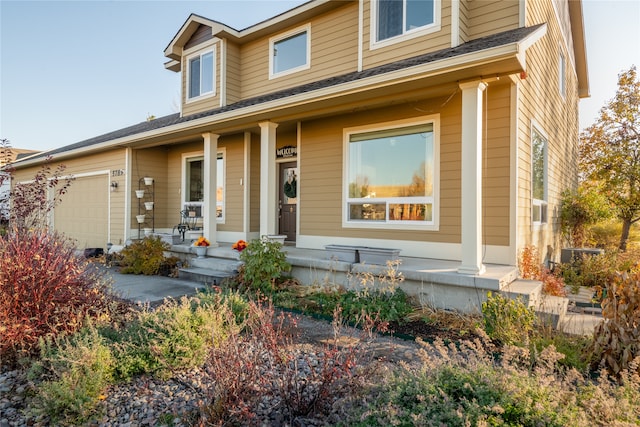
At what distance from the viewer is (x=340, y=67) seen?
25.0ft

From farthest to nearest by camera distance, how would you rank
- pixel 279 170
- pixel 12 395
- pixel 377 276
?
pixel 279 170 < pixel 377 276 < pixel 12 395

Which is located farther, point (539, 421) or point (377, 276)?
point (377, 276)

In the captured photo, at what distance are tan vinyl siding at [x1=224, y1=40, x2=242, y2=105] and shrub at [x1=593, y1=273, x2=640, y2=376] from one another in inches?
349

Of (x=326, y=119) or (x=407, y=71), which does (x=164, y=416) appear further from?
(x=326, y=119)

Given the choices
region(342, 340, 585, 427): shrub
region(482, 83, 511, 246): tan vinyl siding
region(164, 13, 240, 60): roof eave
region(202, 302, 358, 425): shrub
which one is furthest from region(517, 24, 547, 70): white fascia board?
region(164, 13, 240, 60): roof eave

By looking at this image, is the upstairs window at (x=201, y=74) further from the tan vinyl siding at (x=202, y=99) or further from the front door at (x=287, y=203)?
the front door at (x=287, y=203)

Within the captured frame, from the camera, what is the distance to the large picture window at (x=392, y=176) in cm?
643

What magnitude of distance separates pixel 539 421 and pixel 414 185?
510 cm

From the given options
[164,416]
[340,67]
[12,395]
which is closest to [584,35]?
[340,67]

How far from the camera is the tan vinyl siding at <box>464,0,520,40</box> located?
18.8ft

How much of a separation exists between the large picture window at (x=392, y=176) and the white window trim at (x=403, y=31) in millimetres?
1648

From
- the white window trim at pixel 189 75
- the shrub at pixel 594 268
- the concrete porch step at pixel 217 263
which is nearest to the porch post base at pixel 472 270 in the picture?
the shrub at pixel 594 268

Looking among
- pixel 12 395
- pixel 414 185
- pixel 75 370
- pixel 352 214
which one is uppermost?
pixel 414 185

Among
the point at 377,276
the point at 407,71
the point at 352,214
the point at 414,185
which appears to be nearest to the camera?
the point at 407,71
